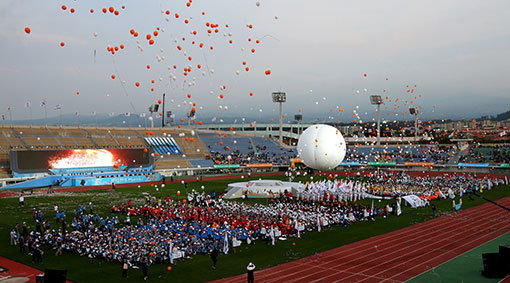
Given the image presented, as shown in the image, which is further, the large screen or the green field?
the large screen

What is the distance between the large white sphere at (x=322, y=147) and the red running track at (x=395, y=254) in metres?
15.0

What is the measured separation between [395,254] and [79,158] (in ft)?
139

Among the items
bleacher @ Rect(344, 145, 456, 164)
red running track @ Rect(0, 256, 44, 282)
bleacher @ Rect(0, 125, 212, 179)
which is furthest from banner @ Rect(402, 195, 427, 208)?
bleacher @ Rect(344, 145, 456, 164)

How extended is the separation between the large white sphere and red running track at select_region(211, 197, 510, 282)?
15.0 m

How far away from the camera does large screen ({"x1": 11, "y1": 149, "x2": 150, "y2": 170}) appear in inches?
1871

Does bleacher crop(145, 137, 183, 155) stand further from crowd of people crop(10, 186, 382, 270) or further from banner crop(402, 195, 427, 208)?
banner crop(402, 195, 427, 208)

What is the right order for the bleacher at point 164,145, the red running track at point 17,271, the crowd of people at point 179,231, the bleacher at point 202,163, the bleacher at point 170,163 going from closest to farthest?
the red running track at point 17,271 → the crowd of people at point 179,231 → the bleacher at point 170,163 → the bleacher at point 202,163 → the bleacher at point 164,145

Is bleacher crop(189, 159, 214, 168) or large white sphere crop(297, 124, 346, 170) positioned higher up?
large white sphere crop(297, 124, 346, 170)

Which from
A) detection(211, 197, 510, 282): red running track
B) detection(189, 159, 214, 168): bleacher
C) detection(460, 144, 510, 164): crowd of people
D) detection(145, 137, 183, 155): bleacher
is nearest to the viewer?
detection(211, 197, 510, 282): red running track

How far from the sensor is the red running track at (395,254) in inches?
630

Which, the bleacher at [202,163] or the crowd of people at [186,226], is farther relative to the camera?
the bleacher at [202,163]

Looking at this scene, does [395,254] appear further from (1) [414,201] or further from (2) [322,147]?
(2) [322,147]

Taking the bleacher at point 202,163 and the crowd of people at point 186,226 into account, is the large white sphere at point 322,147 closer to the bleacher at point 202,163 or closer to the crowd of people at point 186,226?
the crowd of people at point 186,226

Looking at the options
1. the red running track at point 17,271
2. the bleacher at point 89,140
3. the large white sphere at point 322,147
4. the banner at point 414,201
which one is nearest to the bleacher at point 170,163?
the bleacher at point 89,140
